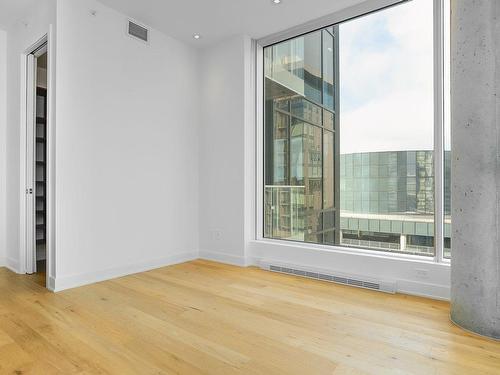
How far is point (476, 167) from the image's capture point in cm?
222

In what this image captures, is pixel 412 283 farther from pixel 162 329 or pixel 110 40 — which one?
pixel 110 40

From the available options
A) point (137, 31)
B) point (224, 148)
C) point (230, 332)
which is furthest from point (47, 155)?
point (230, 332)

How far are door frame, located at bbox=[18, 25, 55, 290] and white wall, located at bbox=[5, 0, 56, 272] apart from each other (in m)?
0.07

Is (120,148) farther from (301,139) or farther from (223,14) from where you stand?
(301,139)

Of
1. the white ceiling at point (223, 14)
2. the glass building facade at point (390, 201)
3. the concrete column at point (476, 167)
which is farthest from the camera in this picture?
the white ceiling at point (223, 14)

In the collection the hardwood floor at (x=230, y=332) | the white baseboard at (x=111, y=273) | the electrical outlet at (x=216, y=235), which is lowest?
the hardwood floor at (x=230, y=332)

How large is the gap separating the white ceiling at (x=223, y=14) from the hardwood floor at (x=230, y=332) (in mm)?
2929

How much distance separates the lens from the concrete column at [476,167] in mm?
2141

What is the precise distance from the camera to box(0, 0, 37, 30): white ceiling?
3.41m

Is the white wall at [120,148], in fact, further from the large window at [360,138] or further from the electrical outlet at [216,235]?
the large window at [360,138]

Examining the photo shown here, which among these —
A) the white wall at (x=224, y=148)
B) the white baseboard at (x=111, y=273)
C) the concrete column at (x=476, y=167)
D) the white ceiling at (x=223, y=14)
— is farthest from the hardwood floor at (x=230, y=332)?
the white ceiling at (x=223, y=14)

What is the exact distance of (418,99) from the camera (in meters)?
3.09

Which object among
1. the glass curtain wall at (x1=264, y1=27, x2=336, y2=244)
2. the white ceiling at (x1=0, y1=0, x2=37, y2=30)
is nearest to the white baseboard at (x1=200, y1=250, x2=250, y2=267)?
the glass curtain wall at (x1=264, y1=27, x2=336, y2=244)

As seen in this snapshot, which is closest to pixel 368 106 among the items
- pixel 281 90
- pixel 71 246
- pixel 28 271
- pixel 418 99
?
pixel 418 99
